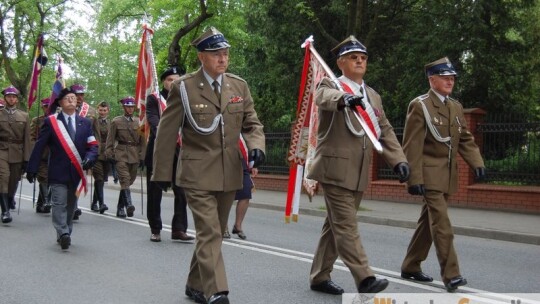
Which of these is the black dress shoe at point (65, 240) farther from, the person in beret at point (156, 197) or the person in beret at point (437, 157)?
the person in beret at point (437, 157)

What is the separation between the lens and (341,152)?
566 cm

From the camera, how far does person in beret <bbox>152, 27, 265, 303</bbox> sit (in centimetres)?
534

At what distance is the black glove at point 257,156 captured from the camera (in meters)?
5.39

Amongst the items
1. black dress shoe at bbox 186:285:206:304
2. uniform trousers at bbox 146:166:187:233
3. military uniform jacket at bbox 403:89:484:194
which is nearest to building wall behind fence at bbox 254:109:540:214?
uniform trousers at bbox 146:166:187:233

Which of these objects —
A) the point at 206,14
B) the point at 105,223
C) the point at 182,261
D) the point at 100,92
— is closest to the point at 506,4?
the point at 206,14

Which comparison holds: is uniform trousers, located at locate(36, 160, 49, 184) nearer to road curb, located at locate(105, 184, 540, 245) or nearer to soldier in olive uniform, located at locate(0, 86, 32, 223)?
soldier in olive uniform, located at locate(0, 86, 32, 223)

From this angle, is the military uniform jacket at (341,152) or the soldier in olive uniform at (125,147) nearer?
the military uniform jacket at (341,152)

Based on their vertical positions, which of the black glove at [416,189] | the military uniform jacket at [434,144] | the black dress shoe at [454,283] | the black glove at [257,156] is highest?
the military uniform jacket at [434,144]

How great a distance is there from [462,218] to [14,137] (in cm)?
805

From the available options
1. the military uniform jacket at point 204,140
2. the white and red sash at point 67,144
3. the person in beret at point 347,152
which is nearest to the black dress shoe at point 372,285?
the person in beret at point 347,152

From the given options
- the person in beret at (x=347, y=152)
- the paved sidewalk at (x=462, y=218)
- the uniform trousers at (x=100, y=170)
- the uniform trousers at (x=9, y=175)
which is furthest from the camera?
the uniform trousers at (x=100, y=170)

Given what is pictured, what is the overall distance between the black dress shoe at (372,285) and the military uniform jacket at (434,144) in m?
1.35

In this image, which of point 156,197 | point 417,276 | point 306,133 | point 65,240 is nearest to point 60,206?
point 65,240

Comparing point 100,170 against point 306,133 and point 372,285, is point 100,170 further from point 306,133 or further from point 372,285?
point 372,285
